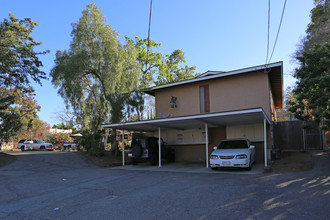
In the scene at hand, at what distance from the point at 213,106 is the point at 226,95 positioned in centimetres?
108

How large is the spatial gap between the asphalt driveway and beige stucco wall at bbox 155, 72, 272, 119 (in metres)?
5.91

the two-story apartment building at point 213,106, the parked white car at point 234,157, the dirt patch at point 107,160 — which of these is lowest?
the dirt patch at point 107,160

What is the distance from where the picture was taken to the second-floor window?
51.4 ft

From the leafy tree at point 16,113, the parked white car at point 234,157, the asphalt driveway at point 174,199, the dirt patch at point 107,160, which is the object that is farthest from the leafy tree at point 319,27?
the leafy tree at point 16,113

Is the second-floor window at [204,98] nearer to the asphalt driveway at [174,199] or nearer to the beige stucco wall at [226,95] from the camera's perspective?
the beige stucco wall at [226,95]

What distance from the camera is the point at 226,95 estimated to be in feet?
49.3

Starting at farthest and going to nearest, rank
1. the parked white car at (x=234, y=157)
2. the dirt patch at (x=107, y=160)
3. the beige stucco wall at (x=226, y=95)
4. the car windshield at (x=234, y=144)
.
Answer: the dirt patch at (x=107, y=160) → the beige stucco wall at (x=226, y=95) → the car windshield at (x=234, y=144) → the parked white car at (x=234, y=157)

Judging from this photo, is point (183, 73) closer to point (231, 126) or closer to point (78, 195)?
point (231, 126)

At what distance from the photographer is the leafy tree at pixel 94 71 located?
16.6 meters

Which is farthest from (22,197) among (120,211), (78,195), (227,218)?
(227,218)

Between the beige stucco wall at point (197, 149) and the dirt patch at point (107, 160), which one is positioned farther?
the beige stucco wall at point (197, 149)

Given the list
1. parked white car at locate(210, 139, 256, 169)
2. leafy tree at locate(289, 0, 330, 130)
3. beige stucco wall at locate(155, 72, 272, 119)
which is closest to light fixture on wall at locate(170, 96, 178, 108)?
beige stucco wall at locate(155, 72, 272, 119)

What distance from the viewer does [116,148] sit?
18.5 meters

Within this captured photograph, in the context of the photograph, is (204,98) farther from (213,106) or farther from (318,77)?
(318,77)
